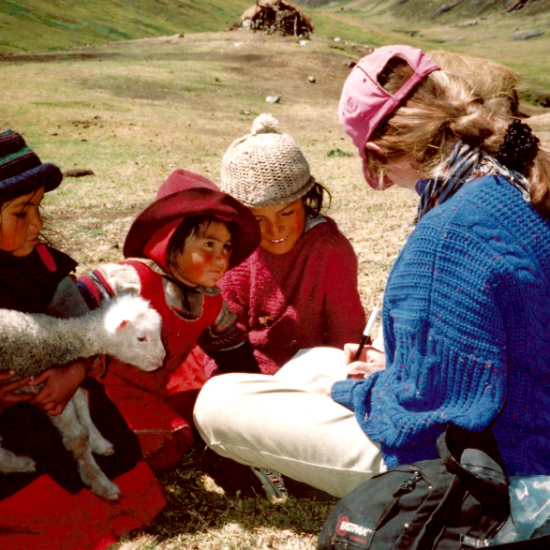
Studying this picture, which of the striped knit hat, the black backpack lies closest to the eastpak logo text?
the black backpack

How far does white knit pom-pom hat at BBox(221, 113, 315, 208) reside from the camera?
3346 mm

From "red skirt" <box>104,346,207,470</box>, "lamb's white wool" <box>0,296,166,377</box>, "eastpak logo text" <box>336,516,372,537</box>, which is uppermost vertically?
"lamb's white wool" <box>0,296,166,377</box>

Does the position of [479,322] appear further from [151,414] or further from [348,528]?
[151,414]

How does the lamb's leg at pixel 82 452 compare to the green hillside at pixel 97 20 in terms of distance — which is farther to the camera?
the green hillside at pixel 97 20

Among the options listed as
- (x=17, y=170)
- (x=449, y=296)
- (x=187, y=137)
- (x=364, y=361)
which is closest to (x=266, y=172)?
(x=364, y=361)

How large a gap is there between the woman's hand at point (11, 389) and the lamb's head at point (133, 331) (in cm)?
37

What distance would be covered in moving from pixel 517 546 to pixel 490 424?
37cm

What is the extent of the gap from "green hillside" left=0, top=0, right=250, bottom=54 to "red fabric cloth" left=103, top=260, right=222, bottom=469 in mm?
40713

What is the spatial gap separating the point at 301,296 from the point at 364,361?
0.73 metres

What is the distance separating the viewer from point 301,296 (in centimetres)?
360

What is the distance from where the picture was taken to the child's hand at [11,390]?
7.59ft

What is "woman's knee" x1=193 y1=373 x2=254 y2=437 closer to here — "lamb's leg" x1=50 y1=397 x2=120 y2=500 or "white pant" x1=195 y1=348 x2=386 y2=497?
"white pant" x1=195 y1=348 x2=386 y2=497

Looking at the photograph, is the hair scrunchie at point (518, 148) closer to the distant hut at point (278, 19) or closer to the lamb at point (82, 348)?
the lamb at point (82, 348)

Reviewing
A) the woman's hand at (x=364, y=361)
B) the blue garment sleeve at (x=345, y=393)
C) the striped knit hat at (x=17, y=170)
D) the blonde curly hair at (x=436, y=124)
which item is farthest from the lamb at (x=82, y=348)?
the blonde curly hair at (x=436, y=124)
